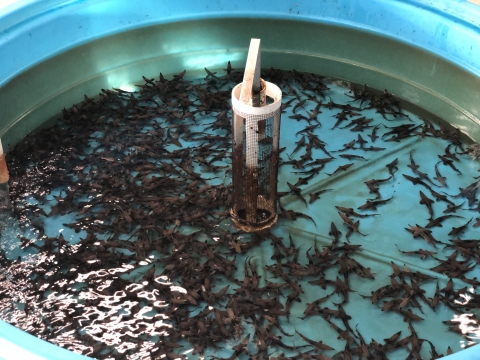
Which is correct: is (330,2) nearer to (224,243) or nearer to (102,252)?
(224,243)

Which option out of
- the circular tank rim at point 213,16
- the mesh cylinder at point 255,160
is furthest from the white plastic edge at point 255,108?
the circular tank rim at point 213,16

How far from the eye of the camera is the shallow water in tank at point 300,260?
5.90ft

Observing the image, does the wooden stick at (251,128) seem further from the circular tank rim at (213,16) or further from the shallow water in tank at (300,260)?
the circular tank rim at (213,16)

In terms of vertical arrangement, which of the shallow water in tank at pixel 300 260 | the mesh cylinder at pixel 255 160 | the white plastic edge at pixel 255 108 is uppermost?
the white plastic edge at pixel 255 108

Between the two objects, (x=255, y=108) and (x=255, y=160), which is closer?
(x=255, y=108)

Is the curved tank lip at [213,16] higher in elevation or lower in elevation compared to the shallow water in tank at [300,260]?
higher

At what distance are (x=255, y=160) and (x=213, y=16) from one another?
1.41 m

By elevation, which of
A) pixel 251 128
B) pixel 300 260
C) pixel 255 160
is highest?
pixel 251 128

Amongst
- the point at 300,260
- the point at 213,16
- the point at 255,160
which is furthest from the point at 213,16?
the point at 300,260

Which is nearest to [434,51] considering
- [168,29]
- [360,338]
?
[168,29]

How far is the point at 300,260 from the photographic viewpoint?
202cm

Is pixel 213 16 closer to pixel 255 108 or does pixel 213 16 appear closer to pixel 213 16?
pixel 213 16

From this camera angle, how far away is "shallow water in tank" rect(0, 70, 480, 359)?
1.80 metres

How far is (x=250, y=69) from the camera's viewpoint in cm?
169
